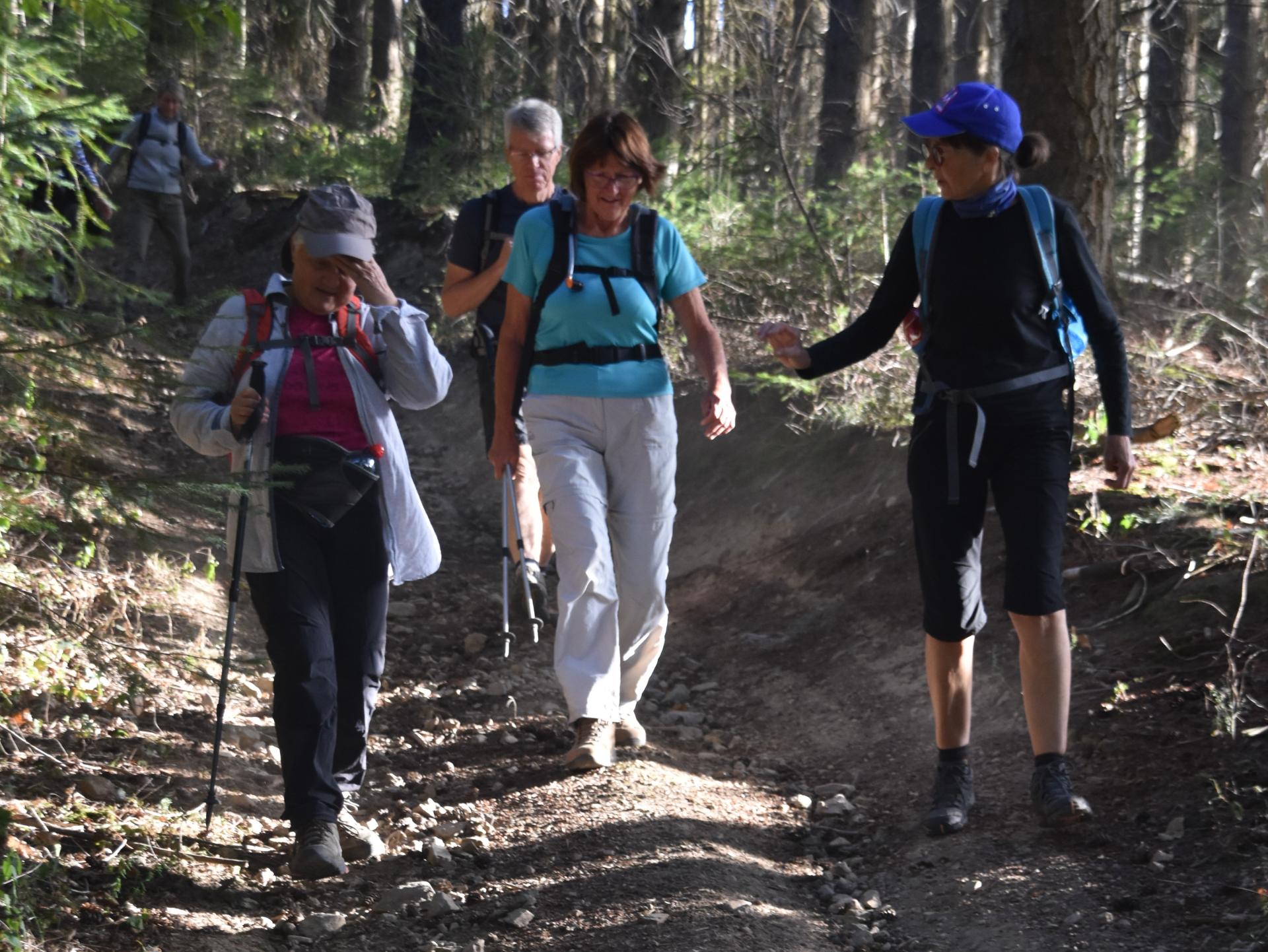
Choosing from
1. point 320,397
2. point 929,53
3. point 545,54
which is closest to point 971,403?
point 320,397

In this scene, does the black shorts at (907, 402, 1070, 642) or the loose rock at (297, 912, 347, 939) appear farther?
the black shorts at (907, 402, 1070, 642)

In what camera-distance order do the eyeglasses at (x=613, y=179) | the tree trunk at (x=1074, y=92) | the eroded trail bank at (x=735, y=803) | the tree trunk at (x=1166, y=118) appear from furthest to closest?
the tree trunk at (x=1166, y=118) → the tree trunk at (x=1074, y=92) → the eyeglasses at (x=613, y=179) → the eroded trail bank at (x=735, y=803)

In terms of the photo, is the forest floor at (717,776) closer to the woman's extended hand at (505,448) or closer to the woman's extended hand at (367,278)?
the woman's extended hand at (367,278)

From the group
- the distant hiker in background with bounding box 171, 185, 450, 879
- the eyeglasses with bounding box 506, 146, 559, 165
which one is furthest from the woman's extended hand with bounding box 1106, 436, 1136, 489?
the eyeglasses with bounding box 506, 146, 559, 165

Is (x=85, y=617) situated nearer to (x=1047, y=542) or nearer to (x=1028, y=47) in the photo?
(x=1047, y=542)

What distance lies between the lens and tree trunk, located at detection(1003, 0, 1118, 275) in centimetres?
755

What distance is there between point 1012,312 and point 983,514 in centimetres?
63

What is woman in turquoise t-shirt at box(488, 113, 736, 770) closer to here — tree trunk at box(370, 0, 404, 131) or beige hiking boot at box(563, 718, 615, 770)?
beige hiking boot at box(563, 718, 615, 770)

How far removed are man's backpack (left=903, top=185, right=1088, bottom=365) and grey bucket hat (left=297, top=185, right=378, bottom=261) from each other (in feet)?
5.74

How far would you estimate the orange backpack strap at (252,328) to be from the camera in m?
4.38

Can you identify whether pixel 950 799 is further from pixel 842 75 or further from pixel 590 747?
pixel 842 75

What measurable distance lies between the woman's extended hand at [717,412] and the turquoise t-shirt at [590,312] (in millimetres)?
206

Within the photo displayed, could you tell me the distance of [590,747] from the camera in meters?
5.01

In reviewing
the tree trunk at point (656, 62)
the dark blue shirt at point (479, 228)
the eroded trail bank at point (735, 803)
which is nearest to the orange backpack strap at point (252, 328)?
the eroded trail bank at point (735, 803)
